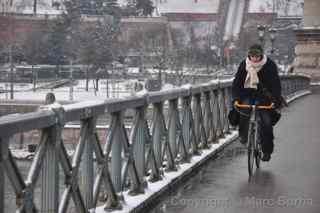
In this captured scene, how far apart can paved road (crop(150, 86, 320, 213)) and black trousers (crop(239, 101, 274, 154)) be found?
402 millimetres

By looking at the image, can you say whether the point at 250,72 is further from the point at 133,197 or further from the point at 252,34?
the point at 252,34

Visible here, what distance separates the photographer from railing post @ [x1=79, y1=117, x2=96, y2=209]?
23.6ft

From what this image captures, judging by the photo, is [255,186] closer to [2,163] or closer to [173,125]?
[173,125]

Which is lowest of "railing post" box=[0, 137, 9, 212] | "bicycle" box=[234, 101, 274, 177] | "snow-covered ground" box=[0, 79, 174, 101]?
"snow-covered ground" box=[0, 79, 174, 101]

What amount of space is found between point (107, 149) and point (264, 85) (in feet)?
14.6

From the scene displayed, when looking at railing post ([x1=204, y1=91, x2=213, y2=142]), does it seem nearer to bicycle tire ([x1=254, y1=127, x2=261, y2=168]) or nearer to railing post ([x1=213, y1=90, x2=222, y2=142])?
railing post ([x1=213, y1=90, x2=222, y2=142])

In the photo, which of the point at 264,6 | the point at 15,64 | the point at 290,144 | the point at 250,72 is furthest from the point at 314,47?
the point at 264,6

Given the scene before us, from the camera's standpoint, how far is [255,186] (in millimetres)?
10359

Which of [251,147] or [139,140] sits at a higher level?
[139,140]

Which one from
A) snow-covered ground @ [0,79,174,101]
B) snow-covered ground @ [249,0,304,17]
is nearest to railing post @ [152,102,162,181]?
snow-covered ground @ [0,79,174,101]

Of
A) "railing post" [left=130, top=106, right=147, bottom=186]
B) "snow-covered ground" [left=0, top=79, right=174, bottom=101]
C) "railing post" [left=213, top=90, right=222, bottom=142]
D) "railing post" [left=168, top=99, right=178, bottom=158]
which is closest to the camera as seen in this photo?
"railing post" [left=130, top=106, right=147, bottom=186]

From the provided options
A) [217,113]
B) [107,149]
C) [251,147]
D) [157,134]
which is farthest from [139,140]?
[217,113]

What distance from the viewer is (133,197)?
8.81 meters

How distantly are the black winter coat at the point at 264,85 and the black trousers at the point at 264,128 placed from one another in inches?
→ 7.2
